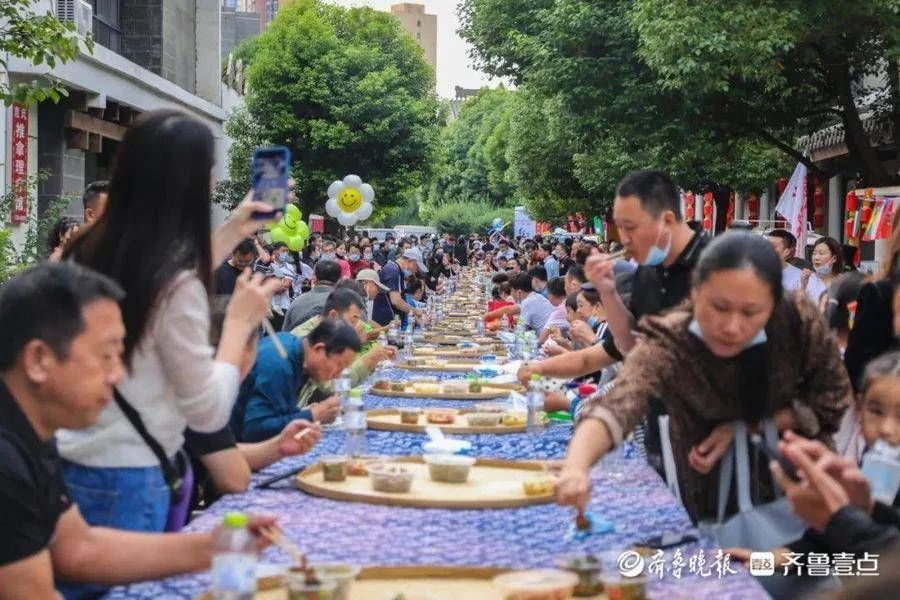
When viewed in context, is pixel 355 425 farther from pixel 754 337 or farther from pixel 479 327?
pixel 479 327

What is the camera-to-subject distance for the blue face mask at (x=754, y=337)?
11.2ft

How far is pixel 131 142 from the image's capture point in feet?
11.1

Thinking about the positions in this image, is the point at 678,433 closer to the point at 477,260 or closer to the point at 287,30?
the point at 287,30

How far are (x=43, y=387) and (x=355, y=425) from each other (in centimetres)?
253

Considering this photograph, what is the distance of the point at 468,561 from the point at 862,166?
12.9 metres

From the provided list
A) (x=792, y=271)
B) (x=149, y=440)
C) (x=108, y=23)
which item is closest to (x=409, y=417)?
(x=149, y=440)

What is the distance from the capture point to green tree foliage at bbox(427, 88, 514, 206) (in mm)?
69438

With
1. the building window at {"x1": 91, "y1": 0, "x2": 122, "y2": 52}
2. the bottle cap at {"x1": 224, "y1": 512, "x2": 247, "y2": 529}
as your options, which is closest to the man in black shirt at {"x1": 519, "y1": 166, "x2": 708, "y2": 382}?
the bottle cap at {"x1": 224, "y1": 512, "x2": 247, "y2": 529}

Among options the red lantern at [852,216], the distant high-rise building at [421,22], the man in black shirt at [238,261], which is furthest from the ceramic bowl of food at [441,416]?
the distant high-rise building at [421,22]

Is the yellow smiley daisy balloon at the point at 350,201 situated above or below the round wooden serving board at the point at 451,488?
above

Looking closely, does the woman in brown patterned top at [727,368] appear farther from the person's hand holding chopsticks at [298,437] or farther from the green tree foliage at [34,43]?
the green tree foliage at [34,43]

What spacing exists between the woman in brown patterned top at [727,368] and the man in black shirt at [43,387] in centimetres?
125

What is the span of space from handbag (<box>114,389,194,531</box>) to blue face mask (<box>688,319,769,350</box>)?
149 cm

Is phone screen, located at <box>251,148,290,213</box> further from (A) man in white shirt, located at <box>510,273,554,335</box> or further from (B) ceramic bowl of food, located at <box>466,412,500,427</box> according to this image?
(A) man in white shirt, located at <box>510,273,554,335</box>
